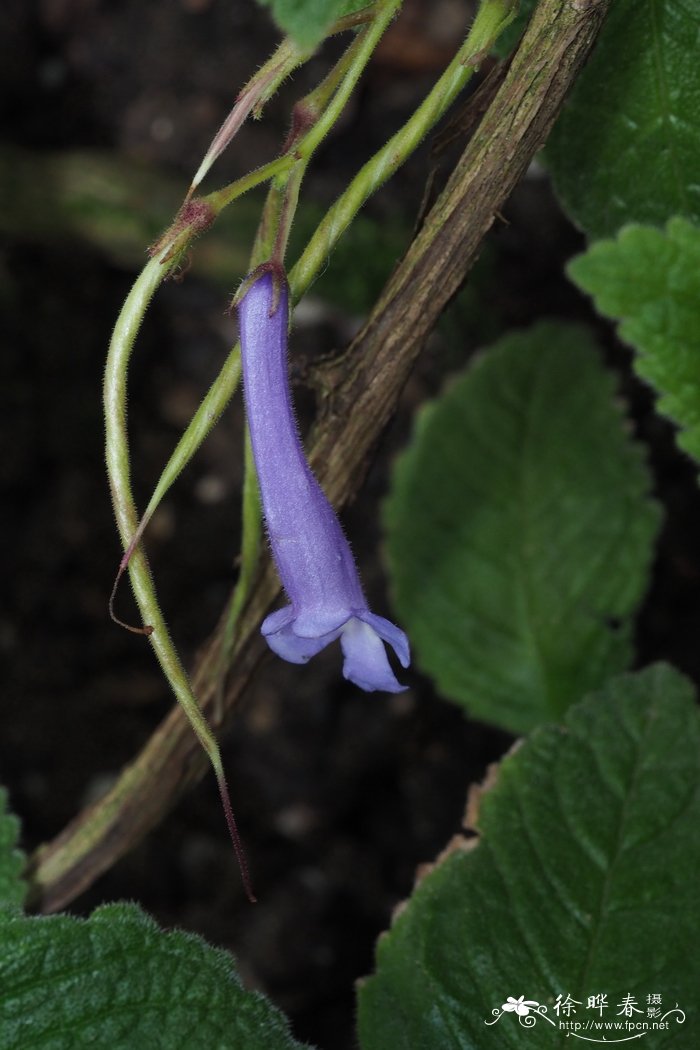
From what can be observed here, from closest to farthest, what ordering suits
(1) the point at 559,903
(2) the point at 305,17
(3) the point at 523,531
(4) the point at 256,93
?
(2) the point at 305,17 < (4) the point at 256,93 < (1) the point at 559,903 < (3) the point at 523,531

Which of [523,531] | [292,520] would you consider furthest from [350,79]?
[523,531]

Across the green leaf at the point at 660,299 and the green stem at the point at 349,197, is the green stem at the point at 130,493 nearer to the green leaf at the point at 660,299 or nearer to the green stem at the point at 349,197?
the green stem at the point at 349,197

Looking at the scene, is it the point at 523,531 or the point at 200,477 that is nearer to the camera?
the point at 523,531

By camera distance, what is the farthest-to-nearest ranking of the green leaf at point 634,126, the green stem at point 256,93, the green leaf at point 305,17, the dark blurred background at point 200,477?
1. the dark blurred background at point 200,477
2. the green leaf at point 634,126
3. the green stem at point 256,93
4. the green leaf at point 305,17

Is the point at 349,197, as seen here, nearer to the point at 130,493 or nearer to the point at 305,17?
the point at 305,17

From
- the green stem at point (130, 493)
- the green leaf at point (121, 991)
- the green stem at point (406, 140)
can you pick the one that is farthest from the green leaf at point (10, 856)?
the green stem at point (406, 140)

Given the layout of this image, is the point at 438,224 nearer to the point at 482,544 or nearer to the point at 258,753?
the point at 482,544

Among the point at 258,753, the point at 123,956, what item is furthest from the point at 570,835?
the point at 258,753
